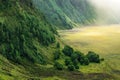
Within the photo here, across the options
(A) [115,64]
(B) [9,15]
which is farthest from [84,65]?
(B) [9,15]

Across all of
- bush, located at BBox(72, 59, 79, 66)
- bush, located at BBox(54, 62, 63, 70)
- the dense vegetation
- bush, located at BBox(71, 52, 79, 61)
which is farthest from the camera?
bush, located at BBox(71, 52, 79, 61)

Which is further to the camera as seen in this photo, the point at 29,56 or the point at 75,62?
the point at 75,62

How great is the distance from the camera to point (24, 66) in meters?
A: 155

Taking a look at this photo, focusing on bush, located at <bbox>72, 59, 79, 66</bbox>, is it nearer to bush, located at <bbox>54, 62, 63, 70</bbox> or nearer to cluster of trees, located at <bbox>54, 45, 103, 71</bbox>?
cluster of trees, located at <bbox>54, 45, 103, 71</bbox>

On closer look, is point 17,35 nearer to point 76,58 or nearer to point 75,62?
point 75,62

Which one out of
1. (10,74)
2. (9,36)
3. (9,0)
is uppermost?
(9,0)

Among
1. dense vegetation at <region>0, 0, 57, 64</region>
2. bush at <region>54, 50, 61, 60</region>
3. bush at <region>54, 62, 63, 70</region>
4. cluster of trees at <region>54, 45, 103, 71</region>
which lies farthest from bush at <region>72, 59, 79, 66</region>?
dense vegetation at <region>0, 0, 57, 64</region>

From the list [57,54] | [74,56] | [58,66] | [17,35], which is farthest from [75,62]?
[17,35]

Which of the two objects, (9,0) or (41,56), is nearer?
(41,56)

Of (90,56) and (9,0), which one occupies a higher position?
(9,0)

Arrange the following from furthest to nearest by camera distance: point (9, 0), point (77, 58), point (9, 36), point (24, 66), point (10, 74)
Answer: point (9, 0), point (77, 58), point (9, 36), point (24, 66), point (10, 74)

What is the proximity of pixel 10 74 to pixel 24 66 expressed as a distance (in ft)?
60.0

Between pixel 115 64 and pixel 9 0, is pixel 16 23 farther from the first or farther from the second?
pixel 115 64

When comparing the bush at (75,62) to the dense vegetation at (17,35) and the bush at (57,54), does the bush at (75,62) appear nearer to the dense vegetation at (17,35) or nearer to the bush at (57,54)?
the bush at (57,54)
